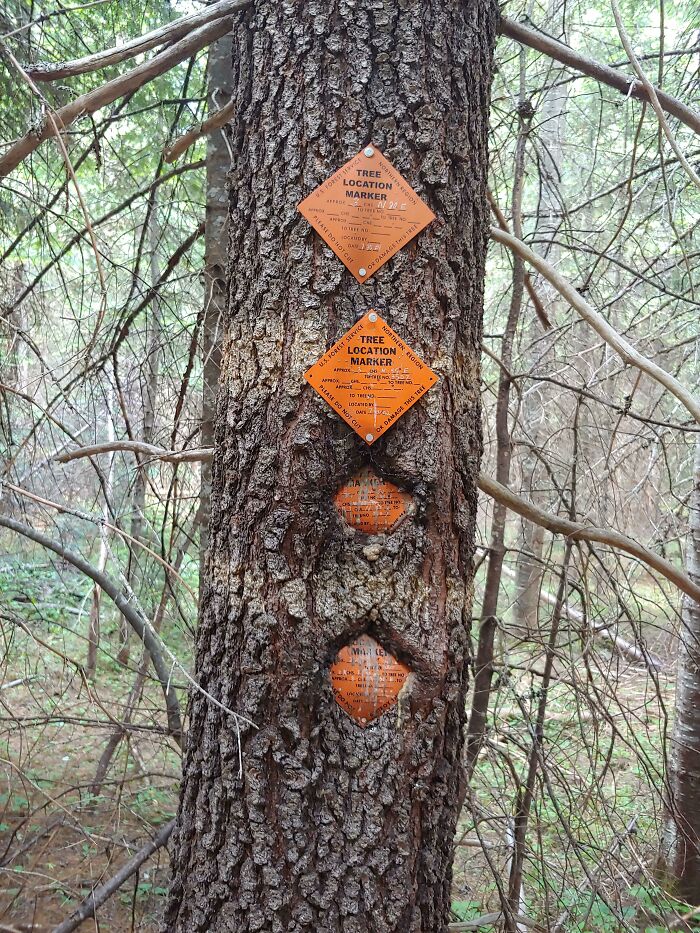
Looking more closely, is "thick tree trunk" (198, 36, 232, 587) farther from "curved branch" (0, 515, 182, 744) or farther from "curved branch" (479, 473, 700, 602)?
"curved branch" (479, 473, 700, 602)

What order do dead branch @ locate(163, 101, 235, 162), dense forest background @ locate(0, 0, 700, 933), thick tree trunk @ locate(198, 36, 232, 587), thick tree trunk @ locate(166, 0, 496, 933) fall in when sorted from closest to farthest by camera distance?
thick tree trunk @ locate(166, 0, 496, 933) < dead branch @ locate(163, 101, 235, 162) < dense forest background @ locate(0, 0, 700, 933) < thick tree trunk @ locate(198, 36, 232, 587)

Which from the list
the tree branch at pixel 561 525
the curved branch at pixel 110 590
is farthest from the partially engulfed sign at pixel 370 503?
the curved branch at pixel 110 590

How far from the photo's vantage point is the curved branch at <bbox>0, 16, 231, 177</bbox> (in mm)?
1372

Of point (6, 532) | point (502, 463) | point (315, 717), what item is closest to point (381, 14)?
point (315, 717)

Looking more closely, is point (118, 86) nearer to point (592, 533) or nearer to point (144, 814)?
point (592, 533)

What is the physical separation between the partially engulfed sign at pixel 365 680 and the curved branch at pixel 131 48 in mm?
1207

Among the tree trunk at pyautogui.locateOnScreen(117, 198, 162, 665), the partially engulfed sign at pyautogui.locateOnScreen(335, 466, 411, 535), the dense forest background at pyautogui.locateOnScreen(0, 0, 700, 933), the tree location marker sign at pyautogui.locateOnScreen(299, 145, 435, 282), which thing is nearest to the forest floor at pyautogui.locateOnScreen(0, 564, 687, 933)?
the dense forest background at pyautogui.locateOnScreen(0, 0, 700, 933)

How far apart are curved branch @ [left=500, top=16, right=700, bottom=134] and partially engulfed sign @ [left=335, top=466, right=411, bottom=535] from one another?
100cm

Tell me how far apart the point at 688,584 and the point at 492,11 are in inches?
51.9

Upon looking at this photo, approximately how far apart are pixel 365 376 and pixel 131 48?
80cm

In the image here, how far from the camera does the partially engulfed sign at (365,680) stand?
1.24 m

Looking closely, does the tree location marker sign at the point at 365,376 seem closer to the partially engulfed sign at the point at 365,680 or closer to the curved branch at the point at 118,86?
the partially engulfed sign at the point at 365,680

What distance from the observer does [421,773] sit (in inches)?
49.3

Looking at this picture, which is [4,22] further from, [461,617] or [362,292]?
[461,617]
